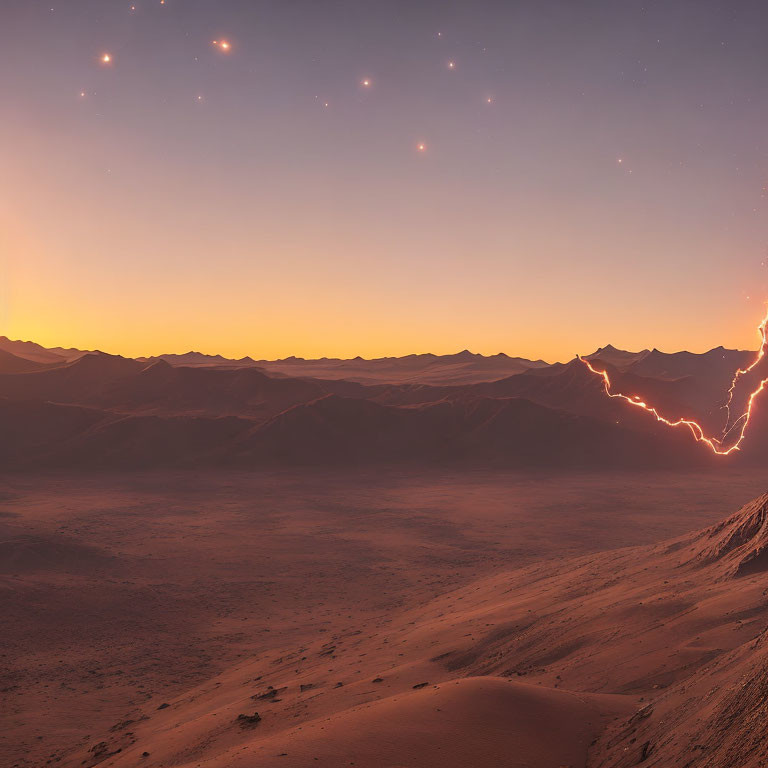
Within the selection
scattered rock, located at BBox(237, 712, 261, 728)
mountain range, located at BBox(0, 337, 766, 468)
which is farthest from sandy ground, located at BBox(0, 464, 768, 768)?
mountain range, located at BBox(0, 337, 766, 468)

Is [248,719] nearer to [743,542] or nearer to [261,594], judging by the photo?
[743,542]

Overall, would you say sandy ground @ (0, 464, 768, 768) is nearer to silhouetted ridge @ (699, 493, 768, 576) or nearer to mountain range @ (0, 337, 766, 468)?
silhouetted ridge @ (699, 493, 768, 576)

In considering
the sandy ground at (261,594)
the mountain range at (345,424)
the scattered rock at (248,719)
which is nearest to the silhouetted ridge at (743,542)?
the sandy ground at (261,594)

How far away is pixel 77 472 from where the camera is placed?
4206 centimetres

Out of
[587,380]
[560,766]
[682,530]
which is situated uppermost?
[587,380]

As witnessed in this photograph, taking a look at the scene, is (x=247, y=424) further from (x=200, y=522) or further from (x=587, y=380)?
(x=587, y=380)

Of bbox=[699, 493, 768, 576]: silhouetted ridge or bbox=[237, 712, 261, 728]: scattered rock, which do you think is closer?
bbox=[237, 712, 261, 728]: scattered rock

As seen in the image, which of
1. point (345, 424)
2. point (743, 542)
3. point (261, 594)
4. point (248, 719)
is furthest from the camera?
point (345, 424)

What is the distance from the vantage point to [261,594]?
59.6 feet

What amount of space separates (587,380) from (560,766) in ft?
197

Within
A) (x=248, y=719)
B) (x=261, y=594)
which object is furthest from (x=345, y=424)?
(x=248, y=719)

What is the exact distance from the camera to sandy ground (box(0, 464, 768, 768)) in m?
8.52

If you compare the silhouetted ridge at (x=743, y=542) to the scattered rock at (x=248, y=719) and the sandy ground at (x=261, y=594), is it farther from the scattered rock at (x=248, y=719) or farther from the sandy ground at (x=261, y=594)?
the scattered rock at (x=248, y=719)

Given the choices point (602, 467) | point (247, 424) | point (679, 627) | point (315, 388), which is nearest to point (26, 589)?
point (679, 627)
